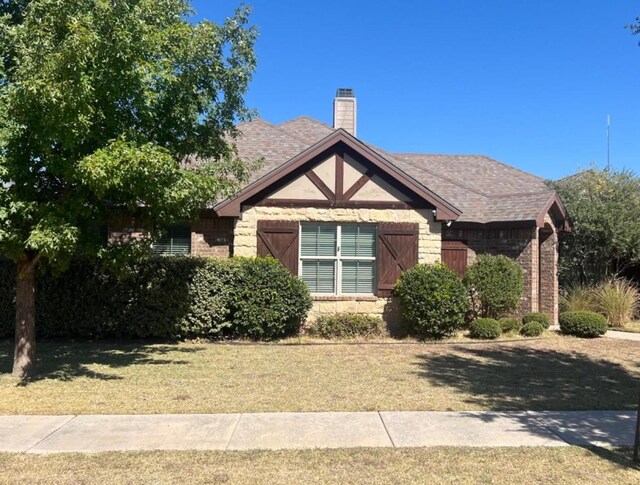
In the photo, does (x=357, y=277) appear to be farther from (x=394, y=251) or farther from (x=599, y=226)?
(x=599, y=226)

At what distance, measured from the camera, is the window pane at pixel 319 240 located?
13672mm

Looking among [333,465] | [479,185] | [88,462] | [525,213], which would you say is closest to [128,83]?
[88,462]

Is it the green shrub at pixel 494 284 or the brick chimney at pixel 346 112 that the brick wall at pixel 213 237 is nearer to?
the green shrub at pixel 494 284

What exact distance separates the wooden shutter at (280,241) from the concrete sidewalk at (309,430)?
6933 mm

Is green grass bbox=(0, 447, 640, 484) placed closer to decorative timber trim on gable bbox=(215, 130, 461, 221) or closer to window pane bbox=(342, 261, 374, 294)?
window pane bbox=(342, 261, 374, 294)

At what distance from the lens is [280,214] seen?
13523 mm

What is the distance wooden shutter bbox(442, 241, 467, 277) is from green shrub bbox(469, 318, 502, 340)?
2.25m

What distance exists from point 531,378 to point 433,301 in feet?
12.3

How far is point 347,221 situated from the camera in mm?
13688

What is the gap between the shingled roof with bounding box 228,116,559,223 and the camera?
15016 mm

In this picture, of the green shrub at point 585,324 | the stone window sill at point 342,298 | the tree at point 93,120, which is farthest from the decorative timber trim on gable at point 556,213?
the tree at point 93,120

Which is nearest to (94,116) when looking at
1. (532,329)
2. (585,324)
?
(532,329)

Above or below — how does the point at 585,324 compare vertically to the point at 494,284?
below

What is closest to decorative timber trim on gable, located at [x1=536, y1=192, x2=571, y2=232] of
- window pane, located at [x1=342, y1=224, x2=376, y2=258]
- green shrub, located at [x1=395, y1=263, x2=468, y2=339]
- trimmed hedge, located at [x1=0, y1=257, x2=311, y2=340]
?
green shrub, located at [x1=395, y1=263, x2=468, y2=339]
